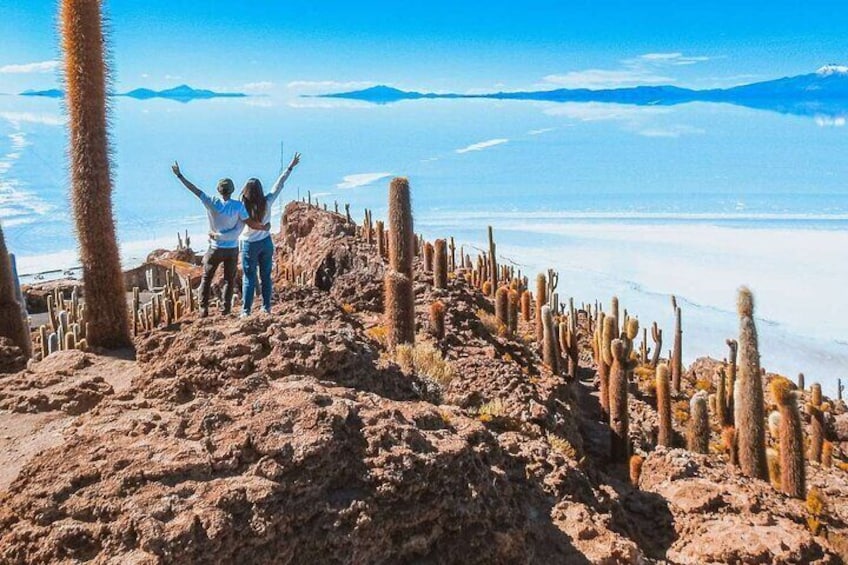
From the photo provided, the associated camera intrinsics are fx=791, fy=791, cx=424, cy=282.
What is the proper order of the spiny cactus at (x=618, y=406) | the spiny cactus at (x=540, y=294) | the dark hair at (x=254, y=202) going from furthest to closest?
the spiny cactus at (x=540, y=294), the spiny cactus at (x=618, y=406), the dark hair at (x=254, y=202)

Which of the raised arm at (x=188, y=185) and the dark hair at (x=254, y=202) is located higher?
the raised arm at (x=188, y=185)

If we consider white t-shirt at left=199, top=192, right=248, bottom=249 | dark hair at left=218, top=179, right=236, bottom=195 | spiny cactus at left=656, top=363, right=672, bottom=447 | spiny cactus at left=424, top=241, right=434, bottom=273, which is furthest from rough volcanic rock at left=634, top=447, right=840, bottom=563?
spiny cactus at left=424, top=241, right=434, bottom=273

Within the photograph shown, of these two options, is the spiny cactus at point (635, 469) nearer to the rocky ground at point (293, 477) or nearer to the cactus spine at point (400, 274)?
the rocky ground at point (293, 477)

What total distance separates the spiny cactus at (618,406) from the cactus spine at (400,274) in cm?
276

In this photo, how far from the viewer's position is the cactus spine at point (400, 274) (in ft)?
34.4

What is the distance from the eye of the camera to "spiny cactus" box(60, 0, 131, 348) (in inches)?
310

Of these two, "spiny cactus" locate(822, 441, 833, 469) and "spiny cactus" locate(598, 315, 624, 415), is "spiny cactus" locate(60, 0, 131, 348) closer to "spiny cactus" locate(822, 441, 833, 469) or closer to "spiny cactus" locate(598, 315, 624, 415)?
"spiny cactus" locate(598, 315, 624, 415)

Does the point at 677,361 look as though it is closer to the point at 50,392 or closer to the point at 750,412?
the point at 750,412

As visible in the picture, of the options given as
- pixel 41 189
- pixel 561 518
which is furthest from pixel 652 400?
pixel 41 189

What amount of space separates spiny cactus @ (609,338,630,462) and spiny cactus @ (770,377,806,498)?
6.34 feet

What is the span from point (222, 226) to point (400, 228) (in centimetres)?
424

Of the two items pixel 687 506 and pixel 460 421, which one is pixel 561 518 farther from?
pixel 687 506

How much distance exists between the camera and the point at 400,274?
420 inches

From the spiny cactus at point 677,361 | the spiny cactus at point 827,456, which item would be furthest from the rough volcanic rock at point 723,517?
the spiny cactus at point 677,361
